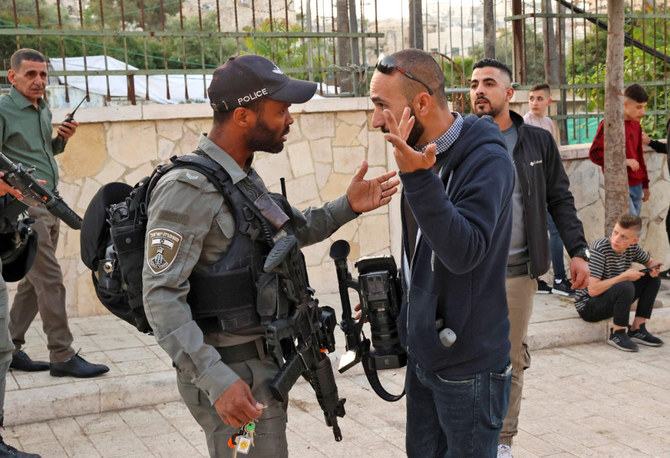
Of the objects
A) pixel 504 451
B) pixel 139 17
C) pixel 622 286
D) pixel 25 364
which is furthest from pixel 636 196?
pixel 25 364

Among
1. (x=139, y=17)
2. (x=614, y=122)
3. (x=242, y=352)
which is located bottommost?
(x=242, y=352)

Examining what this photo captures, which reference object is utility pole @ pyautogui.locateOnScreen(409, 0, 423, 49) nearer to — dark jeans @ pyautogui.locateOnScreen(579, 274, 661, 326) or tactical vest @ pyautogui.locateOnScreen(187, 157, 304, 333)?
dark jeans @ pyautogui.locateOnScreen(579, 274, 661, 326)

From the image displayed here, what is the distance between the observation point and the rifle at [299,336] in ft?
8.95

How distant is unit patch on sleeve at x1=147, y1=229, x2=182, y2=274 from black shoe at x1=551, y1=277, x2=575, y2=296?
623 centimetres

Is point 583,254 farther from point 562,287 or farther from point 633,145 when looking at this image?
point 633,145

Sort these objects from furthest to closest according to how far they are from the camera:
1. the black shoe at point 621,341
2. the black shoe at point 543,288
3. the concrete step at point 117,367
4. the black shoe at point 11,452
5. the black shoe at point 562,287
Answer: the black shoe at point 543,288, the black shoe at point 562,287, the black shoe at point 621,341, the concrete step at point 117,367, the black shoe at point 11,452

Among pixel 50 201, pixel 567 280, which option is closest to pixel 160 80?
pixel 50 201

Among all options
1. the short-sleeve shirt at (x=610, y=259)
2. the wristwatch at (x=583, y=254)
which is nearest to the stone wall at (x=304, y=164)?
the short-sleeve shirt at (x=610, y=259)

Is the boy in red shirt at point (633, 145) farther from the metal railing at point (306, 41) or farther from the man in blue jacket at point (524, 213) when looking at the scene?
the man in blue jacket at point (524, 213)

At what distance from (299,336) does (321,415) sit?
2.52 metres

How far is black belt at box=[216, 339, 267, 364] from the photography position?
2818 millimetres

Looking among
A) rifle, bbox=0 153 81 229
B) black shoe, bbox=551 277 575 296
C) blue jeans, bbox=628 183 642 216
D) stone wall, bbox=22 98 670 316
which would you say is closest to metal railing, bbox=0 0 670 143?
stone wall, bbox=22 98 670 316

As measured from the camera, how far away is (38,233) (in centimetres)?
556

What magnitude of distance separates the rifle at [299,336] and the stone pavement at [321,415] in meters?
1.72
